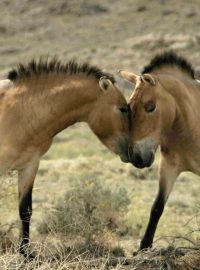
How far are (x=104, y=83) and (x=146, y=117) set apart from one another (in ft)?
2.05

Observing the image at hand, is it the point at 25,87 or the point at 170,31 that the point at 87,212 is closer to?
the point at 25,87

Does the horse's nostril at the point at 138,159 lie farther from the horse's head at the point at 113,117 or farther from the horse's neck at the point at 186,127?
the horse's neck at the point at 186,127

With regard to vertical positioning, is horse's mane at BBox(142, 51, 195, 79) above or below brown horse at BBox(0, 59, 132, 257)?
above

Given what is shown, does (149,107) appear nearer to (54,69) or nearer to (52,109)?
(52,109)

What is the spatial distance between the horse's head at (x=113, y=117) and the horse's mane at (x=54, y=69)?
0.63 feet

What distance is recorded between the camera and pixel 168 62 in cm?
792

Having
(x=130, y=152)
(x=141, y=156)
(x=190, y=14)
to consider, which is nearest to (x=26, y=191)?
(x=130, y=152)

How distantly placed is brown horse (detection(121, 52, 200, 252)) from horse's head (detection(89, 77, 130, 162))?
149mm

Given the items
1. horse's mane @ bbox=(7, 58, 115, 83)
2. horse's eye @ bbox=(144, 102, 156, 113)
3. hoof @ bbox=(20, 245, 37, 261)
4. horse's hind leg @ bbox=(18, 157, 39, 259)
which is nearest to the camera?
hoof @ bbox=(20, 245, 37, 261)

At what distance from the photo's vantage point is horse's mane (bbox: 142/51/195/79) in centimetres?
786

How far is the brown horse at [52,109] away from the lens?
7.38 metres

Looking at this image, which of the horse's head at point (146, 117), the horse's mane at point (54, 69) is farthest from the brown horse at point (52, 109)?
the horse's head at point (146, 117)

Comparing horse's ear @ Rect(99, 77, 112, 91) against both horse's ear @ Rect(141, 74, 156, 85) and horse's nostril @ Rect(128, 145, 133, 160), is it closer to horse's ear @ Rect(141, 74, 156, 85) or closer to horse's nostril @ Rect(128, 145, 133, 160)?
horse's ear @ Rect(141, 74, 156, 85)

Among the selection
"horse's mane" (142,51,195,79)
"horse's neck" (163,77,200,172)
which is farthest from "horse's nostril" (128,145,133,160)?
"horse's mane" (142,51,195,79)
